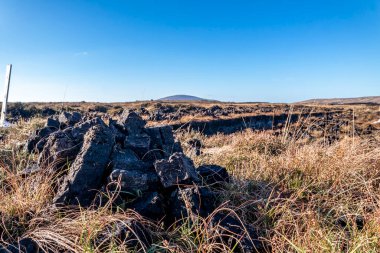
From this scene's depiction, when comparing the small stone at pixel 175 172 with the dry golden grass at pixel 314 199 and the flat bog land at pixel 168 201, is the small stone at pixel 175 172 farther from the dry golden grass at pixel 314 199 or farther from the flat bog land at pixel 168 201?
the dry golden grass at pixel 314 199

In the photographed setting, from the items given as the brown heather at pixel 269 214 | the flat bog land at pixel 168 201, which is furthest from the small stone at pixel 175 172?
the brown heather at pixel 269 214

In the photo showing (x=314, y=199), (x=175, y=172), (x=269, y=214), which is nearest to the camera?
(x=269, y=214)

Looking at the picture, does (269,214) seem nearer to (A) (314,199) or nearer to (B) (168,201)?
(A) (314,199)

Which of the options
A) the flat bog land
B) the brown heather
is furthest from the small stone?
the brown heather

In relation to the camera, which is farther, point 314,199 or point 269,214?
point 314,199

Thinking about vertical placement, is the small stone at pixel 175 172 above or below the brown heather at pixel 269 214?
above

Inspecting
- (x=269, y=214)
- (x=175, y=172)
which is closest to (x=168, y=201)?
(x=175, y=172)

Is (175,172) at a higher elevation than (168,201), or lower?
higher

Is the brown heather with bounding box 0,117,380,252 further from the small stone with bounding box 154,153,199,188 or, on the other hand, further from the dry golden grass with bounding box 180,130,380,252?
the small stone with bounding box 154,153,199,188

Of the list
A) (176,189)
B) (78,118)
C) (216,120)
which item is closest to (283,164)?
(176,189)

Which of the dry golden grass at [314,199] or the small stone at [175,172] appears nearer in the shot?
the dry golden grass at [314,199]

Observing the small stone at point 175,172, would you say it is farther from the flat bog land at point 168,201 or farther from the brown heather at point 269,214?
the brown heather at point 269,214

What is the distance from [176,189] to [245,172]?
1.43 m

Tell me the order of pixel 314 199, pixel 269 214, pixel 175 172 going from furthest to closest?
pixel 314 199 < pixel 175 172 < pixel 269 214
